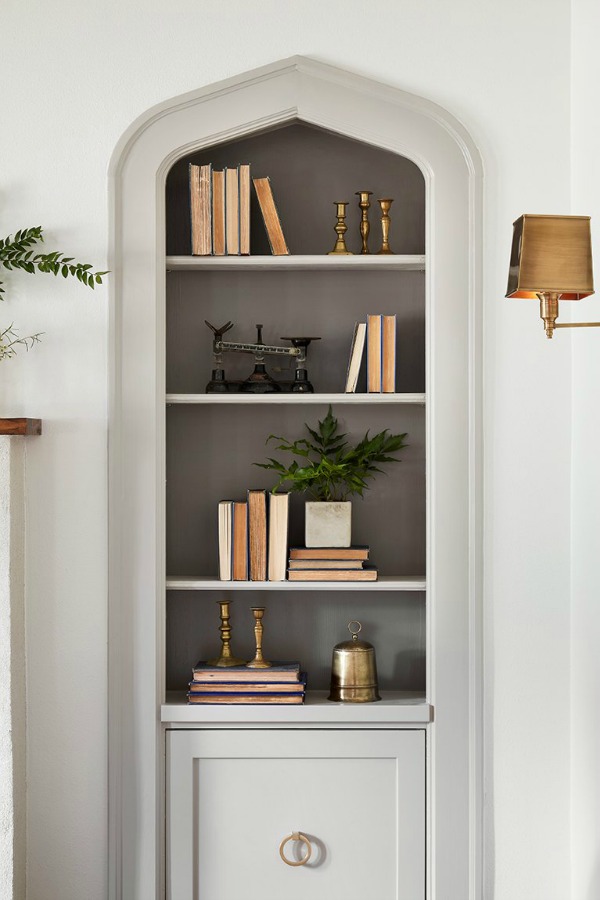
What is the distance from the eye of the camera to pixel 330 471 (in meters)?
2.51

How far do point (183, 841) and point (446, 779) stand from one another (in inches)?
28.2

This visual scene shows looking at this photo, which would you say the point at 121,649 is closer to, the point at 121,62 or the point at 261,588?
the point at 261,588

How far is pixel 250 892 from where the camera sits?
→ 8.07 ft

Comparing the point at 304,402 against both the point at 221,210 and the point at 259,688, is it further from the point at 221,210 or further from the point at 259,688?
the point at 259,688

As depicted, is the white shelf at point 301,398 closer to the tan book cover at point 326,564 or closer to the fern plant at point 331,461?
the fern plant at point 331,461

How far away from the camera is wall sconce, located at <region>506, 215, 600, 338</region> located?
1.70 metres

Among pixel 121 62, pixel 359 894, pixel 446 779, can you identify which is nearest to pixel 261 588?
pixel 446 779

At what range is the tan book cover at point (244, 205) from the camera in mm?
2523

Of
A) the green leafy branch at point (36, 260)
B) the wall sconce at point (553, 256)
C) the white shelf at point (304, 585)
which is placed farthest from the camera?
the white shelf at point (304, 585)

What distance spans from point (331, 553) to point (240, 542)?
251mm

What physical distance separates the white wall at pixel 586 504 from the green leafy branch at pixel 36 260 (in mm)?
1258

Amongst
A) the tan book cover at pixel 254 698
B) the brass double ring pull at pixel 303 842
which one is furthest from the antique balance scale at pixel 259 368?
the brass double ring pull at pixel 303 842

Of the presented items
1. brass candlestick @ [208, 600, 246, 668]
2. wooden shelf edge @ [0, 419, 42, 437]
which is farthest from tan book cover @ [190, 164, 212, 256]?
brass candlestick @ [208, 600, 246, 668]

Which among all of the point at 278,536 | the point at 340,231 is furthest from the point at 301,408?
the point at 340,231
